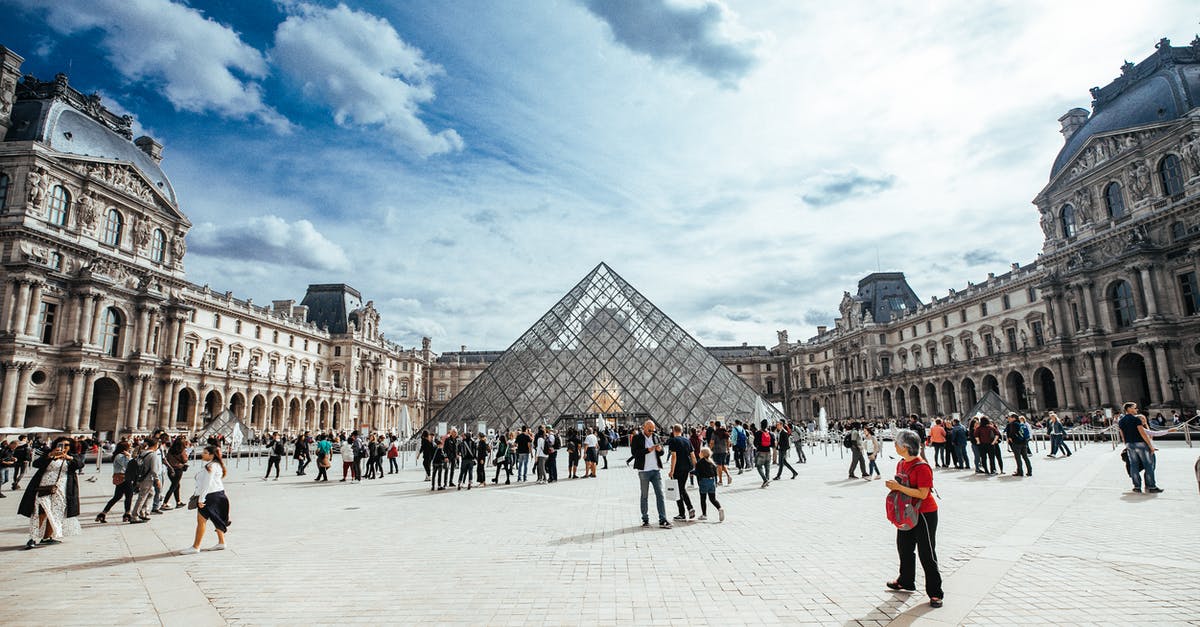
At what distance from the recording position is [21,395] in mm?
24953

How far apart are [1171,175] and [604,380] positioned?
27521 mm

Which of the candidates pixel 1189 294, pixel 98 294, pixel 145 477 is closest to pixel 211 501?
pixel 145 477

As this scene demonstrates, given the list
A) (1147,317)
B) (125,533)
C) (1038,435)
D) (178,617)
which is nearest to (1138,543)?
(178,617)

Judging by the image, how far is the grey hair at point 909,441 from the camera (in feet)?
13.0

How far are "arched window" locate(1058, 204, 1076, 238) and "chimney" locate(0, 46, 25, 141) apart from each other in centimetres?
5423

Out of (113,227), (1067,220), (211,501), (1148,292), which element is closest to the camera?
(211,501)

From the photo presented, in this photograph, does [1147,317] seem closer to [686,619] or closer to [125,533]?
[686,619]

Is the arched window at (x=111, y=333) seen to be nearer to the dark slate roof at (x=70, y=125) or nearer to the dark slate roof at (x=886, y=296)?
the dark slate roof at (x=70, y=125)

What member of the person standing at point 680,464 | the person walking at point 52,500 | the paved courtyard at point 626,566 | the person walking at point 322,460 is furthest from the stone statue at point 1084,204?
the person walking at point 52,500

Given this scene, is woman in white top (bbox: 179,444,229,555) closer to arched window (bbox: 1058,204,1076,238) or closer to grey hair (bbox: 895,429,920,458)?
grey hair (bbox: 895,429,920,458)

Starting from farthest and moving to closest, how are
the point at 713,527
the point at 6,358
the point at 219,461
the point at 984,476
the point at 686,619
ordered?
1. the point at 6,358
2. the point at 984,476
3. the point at 713,527
4. the point at 219,461
5. the point at 686,619

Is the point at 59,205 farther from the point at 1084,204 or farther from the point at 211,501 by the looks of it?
the point at 1084,204

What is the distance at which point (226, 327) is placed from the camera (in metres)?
40.3

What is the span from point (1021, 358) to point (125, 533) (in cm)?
4240
